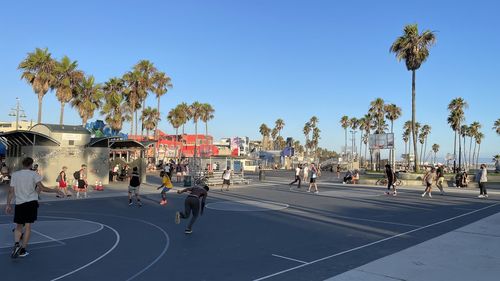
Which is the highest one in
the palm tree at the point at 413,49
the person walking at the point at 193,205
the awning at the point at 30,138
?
the palm tree at the point at 413,49

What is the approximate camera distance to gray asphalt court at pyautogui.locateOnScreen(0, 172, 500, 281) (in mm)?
6797

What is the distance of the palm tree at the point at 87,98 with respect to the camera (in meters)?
37.6

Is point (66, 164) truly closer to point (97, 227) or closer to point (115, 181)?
point (115, 181)

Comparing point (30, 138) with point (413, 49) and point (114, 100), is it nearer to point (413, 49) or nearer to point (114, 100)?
point (114, 100)

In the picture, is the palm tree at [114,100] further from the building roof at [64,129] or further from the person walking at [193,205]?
the person walking at [193,205]

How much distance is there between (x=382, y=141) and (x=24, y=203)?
38.3m

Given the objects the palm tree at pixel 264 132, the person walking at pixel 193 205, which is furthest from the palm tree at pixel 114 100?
the palm tree at pixel 264 132

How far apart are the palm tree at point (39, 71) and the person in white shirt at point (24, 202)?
29.2 metres

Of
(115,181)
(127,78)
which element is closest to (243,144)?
(127,78)

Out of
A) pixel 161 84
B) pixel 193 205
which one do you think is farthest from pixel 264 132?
pixel 193 205

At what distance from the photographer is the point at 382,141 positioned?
4119 cm

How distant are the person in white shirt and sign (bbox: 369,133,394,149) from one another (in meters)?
37.4

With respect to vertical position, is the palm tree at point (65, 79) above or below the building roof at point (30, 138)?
above

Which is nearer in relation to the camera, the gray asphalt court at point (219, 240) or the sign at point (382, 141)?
the gray asphalt court at point (219, 240)
